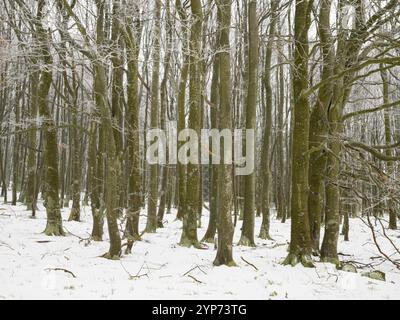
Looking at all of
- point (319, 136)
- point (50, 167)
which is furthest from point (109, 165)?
point (319, 136)

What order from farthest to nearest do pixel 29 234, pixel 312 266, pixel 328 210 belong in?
1. pixel 29 234
2. pixel 328 210
3. pixel 312 266

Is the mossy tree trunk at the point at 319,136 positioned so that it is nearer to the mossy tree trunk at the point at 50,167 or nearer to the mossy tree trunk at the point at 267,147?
the mossy tree trunk at the point at 267,147

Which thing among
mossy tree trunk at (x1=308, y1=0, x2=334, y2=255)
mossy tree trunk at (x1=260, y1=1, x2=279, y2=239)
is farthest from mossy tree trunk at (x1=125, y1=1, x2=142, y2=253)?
mossy tree trunk at (x1=260, y1=1, x2=279, y2=239)

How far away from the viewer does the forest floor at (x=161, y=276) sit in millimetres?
5805

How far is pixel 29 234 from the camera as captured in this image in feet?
36.4

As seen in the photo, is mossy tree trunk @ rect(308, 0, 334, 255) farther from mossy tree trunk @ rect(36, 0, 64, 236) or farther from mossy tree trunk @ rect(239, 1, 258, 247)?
mossy tree trunk @ rect(36, 0, 64, 236)

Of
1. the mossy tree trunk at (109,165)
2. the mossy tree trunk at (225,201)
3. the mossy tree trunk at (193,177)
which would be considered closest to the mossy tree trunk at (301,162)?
the mossy tree trunk at (225,201)

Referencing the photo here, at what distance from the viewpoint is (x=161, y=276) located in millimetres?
6957

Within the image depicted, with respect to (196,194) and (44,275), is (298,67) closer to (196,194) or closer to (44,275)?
(196,194)

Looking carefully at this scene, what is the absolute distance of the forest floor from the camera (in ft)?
19.0

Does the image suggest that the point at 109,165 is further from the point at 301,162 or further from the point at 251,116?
the point at 251,116

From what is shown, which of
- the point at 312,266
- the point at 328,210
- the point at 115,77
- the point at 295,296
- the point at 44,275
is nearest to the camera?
the point at 295,296
